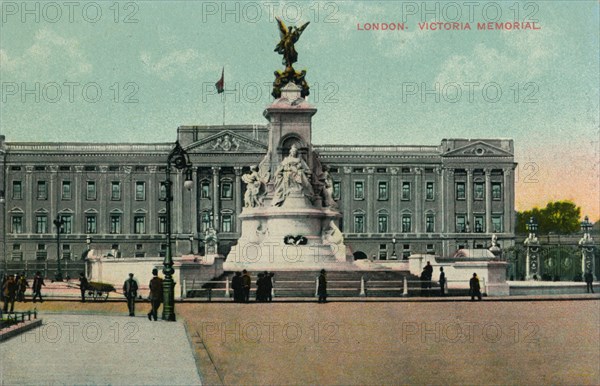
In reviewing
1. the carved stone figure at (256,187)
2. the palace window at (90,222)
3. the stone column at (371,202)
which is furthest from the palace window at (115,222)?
the carved stone figure at (256,187)

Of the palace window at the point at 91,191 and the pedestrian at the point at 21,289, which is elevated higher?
the palace window at the point at 91,191

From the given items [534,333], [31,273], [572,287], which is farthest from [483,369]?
[31,273]

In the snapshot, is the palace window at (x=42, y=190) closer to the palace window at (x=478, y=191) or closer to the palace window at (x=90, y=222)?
the palace window at (x=90, y=222)

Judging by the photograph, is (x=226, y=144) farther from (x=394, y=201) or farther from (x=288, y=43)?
(x=288, y=43)

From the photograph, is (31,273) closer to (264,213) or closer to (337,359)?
(264,213)

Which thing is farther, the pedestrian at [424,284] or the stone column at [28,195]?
the stone column at [28,195]

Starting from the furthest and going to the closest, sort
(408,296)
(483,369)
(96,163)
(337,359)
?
(96,163)
(408,296)
(337,359)
(483,369)
